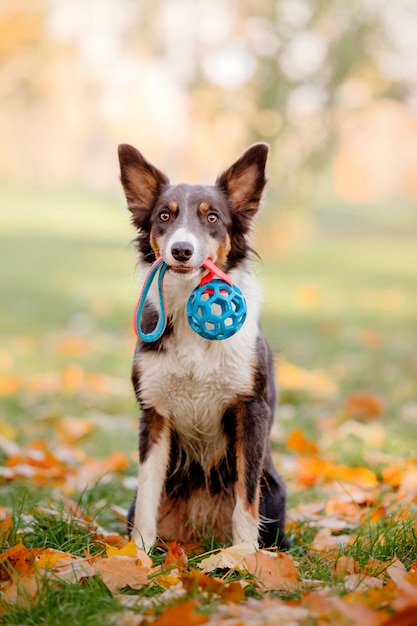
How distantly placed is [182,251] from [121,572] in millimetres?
1297

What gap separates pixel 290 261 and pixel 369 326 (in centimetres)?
898

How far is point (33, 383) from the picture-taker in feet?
24.5

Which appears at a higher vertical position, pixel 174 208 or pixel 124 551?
pixel 174 208

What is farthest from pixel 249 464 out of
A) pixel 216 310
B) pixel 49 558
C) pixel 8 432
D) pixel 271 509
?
pixel 8 432

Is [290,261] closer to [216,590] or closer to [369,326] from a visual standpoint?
[369,326]

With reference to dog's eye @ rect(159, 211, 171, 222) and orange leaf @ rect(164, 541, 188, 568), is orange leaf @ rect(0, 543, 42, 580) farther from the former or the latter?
dog's eye @ rect(159, 211, 171, 222)

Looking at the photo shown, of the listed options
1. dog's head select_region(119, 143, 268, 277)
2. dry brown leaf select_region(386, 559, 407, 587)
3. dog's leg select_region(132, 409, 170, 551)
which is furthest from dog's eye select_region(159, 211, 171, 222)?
dry brown leaf select_region(386, 559, 407, 587)

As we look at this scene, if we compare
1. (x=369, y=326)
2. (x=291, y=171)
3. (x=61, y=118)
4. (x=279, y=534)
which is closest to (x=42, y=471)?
(x=279, y=534)

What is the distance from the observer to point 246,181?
376 centimetres

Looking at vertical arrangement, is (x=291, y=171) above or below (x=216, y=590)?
above

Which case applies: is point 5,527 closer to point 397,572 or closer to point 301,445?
point 397,572

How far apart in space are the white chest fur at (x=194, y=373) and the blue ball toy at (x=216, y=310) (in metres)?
0.13

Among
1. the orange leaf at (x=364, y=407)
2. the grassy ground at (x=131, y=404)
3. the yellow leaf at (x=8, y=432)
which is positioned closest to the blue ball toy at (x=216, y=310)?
the grassy ground at (x=131, y=404)

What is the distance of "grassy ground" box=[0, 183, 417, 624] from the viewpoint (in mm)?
3223
